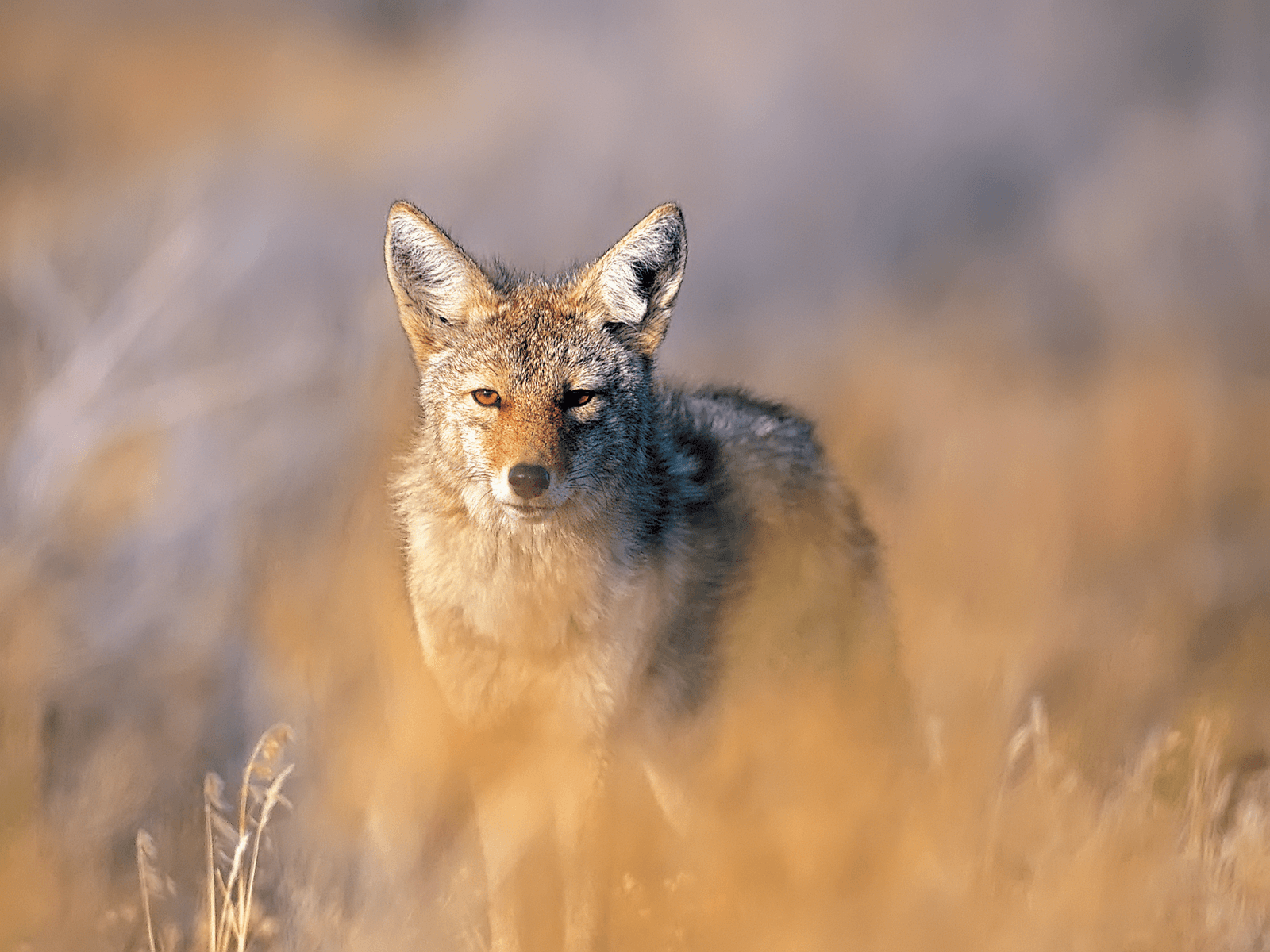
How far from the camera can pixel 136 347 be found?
6.65 m

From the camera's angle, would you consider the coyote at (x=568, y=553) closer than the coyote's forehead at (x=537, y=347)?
Yes

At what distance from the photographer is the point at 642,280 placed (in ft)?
14.9

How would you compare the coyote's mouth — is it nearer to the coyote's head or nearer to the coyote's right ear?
the coyote's head

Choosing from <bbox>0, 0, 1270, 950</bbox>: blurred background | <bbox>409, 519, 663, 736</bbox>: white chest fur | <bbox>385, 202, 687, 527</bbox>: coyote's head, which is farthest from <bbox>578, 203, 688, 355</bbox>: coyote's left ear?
<bbox>0, 0, 1270, 950</bbox>: blurred background

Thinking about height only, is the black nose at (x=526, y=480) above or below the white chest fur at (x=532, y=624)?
above

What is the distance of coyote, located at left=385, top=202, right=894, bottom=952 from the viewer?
4.09 m

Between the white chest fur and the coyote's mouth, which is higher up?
the coyote's mouth

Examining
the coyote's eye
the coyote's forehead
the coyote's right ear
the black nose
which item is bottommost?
the black nose

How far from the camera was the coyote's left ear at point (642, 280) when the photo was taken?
4.39m

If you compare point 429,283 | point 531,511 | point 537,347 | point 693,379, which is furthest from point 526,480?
point 693,379

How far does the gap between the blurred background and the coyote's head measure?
82cm

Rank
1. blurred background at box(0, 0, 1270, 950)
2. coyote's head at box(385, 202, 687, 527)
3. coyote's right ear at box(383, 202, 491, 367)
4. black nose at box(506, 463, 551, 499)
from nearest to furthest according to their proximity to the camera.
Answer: black nose at box(506, 463, 551, 499) < coyote's head at box(385, 202, 687, 527) < blurred background at box(0, 0, 1270, 950) < coyote's right ear at box(383, 202, 491, 367)

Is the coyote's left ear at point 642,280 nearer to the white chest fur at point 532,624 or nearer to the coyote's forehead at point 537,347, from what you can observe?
the coyote's forehead at point 537,347

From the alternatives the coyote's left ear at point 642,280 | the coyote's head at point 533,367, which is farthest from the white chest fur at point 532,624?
the coyote's left ear at point 642,280
